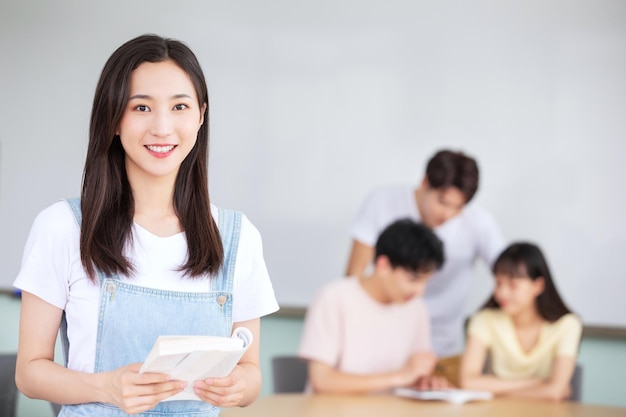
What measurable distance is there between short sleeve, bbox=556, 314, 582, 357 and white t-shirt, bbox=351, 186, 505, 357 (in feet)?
1.66

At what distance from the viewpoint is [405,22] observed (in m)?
4.18

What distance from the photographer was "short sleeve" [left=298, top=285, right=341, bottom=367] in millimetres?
3057

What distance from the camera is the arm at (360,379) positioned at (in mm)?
2986

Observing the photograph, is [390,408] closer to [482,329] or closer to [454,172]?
[482,329]

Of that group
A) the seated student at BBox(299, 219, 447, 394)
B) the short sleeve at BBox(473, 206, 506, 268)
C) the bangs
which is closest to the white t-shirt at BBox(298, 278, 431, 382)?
the seated student at BBox(299, 219, 447, 394)

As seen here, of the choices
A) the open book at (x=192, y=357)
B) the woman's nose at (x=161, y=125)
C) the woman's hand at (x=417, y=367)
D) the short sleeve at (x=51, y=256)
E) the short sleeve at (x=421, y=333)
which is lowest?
the woman's hand at (x=417, y=367)

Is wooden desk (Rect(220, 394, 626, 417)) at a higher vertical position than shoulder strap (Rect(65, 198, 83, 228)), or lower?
lower

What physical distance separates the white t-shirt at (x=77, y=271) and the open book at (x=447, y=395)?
1.76 m

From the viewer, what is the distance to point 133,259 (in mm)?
1173

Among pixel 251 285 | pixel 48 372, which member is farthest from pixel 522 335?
pixel 48 372

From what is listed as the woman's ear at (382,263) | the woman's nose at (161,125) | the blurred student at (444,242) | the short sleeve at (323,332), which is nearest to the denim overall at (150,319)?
the woman's nose at (161,125)

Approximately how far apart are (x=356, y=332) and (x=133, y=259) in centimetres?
203

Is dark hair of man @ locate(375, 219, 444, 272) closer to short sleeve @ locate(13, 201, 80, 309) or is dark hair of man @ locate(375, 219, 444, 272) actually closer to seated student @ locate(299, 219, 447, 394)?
seated student @ locate(299, 219, 447, 394)

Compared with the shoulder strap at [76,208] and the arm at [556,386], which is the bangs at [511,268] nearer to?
the arm at [556,386]
